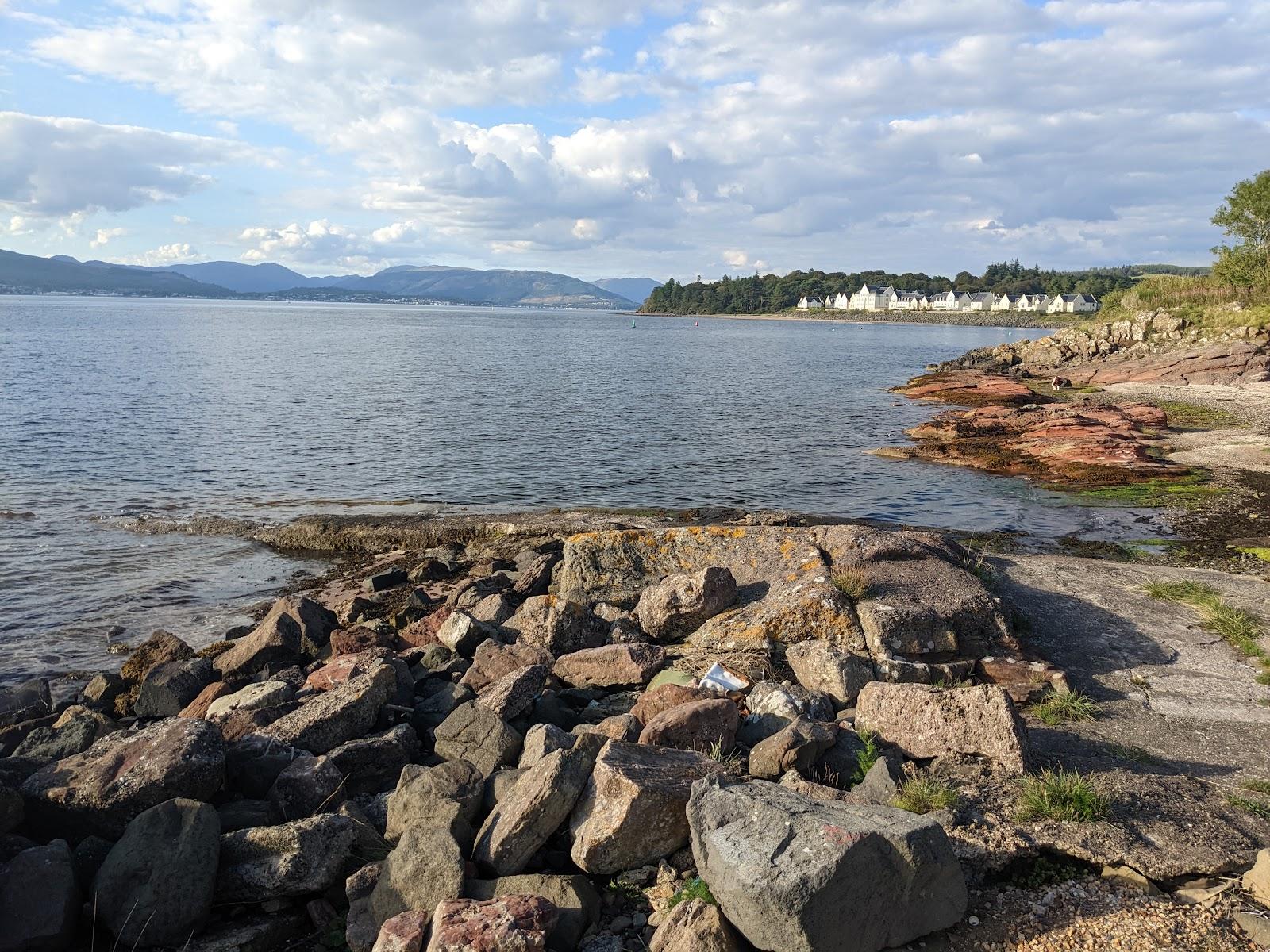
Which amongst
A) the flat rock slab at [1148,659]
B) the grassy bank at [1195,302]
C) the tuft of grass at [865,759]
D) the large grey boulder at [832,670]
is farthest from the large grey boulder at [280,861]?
the grassy bank at [1195,302]

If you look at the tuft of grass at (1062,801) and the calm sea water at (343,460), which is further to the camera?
the calm sea water at (343,460)

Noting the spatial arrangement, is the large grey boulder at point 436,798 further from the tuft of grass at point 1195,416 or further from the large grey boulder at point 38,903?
the tuft of grass at point 1195,416

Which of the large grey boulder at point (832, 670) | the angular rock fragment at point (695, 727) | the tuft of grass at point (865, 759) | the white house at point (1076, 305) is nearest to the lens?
the tuft of grass at point (865, 759)

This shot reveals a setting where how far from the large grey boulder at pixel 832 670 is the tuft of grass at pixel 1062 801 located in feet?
7.34

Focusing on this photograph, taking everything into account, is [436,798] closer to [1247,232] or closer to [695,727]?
[695,727]

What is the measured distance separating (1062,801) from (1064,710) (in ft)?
7.85

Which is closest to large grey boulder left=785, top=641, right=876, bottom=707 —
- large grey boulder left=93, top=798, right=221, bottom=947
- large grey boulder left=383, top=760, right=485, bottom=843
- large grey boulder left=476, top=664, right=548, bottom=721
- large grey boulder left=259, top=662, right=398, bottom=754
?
large grey boulder left=476, top=664, right=548, bottom=721

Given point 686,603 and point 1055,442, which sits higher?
point 686,603

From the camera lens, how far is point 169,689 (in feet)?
35.3

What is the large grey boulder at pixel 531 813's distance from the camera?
5935mm

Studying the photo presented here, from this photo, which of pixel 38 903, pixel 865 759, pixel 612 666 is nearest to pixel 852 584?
pixel 612 666

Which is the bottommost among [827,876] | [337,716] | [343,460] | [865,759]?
[343,460]

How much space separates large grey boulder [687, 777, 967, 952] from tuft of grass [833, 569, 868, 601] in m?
4.80

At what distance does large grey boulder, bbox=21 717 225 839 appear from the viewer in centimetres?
664
